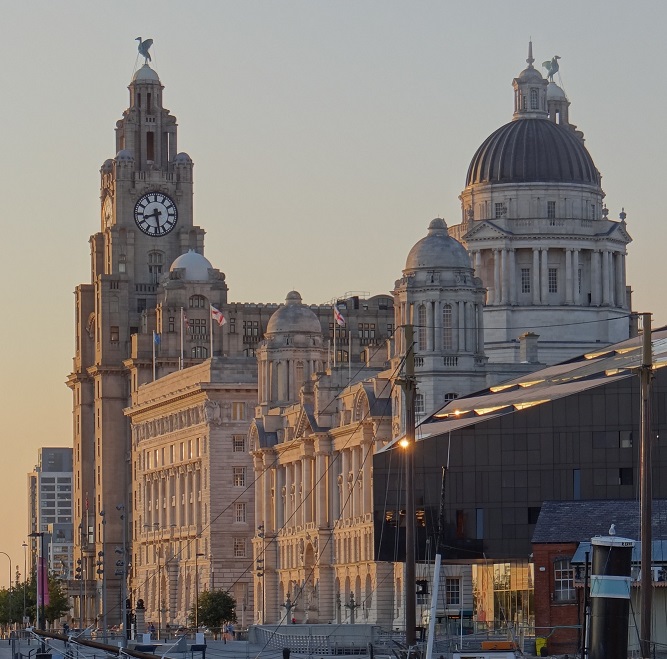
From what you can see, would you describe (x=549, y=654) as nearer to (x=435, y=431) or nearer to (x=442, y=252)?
(x=435, y=431)

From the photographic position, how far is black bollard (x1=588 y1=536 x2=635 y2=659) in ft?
193

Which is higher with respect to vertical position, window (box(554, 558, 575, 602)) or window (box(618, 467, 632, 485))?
window (box(618, 467, 632, 485))

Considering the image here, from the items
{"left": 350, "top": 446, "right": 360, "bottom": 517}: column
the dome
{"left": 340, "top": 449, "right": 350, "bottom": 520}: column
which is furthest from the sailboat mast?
{"left": 340, "top": 449, "right": 350, "bottom": 520}: column

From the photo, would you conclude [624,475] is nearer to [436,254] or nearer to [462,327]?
[462,327]

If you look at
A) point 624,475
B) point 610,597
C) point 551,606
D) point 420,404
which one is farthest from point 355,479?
point 610,597

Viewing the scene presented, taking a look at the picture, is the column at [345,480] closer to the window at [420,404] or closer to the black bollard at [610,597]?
the window at [420,404]

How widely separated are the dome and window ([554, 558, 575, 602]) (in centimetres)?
5538

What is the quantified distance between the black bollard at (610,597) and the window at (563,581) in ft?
202

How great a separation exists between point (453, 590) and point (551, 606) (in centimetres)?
4946

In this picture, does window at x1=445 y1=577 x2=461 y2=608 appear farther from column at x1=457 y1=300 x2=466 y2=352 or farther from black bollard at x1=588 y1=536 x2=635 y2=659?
black bollard at x1=588 y1=536 x2=635 y2=659

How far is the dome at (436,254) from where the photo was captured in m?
178

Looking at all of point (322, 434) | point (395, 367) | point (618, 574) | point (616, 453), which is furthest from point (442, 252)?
point (618, 574)

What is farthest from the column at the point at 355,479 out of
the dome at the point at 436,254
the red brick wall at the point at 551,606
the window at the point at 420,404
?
the red brick wall at the point at 551,606

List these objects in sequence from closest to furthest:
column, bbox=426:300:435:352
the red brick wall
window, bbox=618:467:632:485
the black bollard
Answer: the black bollard
the red brick wall
window, bbox=618:467:632:485
column, bbox=426:300:435:352
